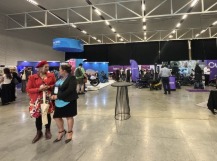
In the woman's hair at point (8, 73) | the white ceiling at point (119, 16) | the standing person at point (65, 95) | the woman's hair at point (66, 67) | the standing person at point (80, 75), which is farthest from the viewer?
the white ceiling at point (119, 16)

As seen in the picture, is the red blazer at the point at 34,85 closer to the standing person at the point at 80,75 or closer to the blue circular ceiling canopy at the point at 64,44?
the blue circular ceiling canopy at the point at 64,44

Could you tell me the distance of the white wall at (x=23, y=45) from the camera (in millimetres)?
11297

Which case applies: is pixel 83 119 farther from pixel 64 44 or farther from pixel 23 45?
pixel 23 45

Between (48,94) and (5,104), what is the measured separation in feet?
15.4

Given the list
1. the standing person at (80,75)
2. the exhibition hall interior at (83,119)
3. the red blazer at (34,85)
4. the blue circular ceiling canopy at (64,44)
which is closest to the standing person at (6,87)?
the exhibition hall interior at (83,119)

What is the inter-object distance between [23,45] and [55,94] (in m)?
11.4

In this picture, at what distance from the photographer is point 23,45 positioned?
42.7 ft

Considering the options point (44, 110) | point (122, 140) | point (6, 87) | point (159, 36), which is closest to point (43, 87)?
point (44, 110)

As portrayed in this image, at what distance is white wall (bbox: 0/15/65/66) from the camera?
11.3 metres

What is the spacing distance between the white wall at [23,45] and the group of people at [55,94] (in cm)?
938

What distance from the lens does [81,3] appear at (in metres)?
9.43

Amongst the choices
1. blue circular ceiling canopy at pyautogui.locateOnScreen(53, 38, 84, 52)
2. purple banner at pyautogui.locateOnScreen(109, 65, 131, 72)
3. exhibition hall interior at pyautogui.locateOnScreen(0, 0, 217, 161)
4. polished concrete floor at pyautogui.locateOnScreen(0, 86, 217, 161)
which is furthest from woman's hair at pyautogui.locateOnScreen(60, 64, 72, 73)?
purple banner at pyautogui.locateOnScreen(109, 65, 131, 72)

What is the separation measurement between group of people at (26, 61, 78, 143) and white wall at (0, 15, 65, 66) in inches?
369

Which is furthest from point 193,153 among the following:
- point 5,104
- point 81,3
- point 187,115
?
point 81,3
